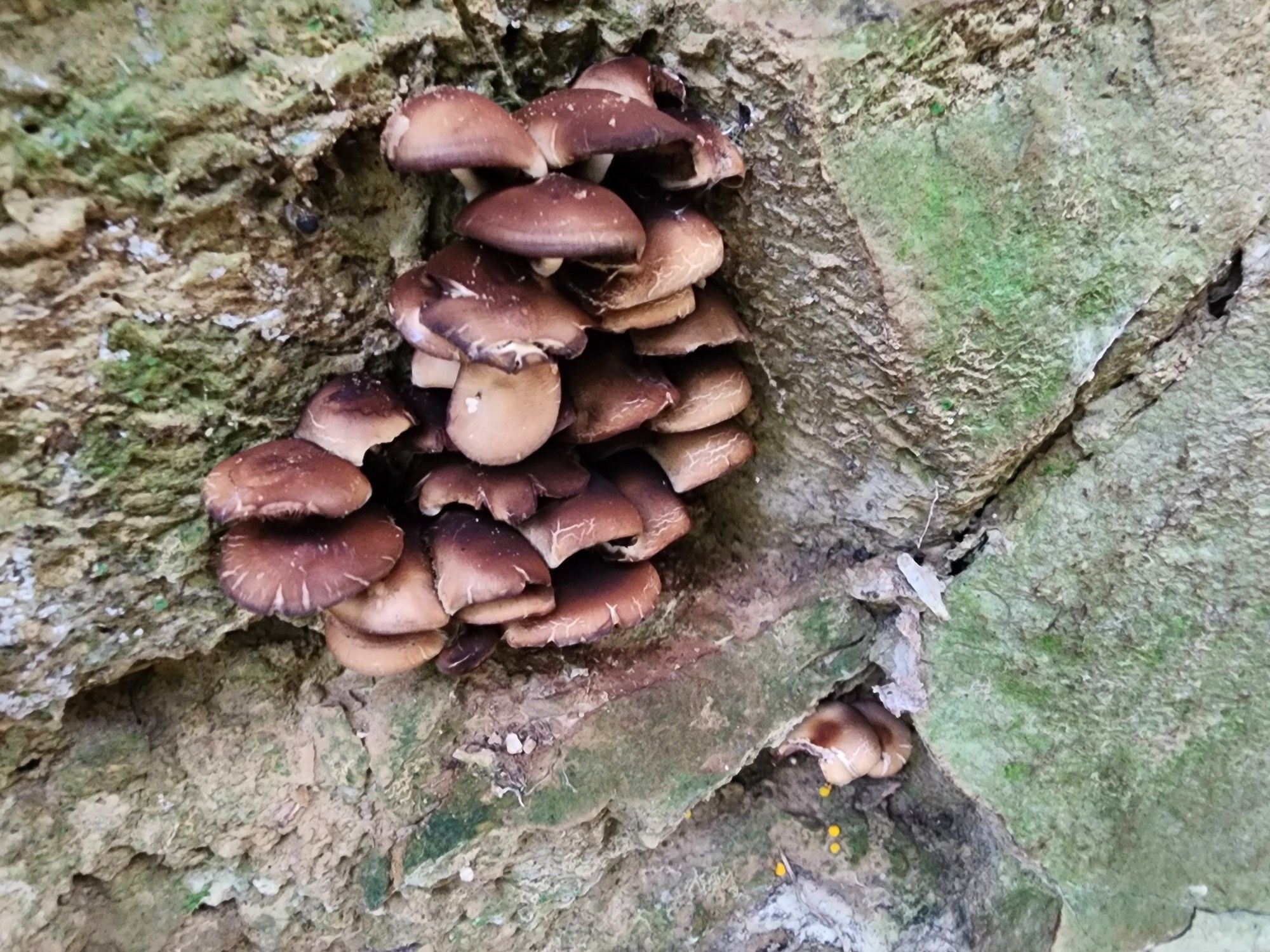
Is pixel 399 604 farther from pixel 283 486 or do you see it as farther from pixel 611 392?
pixel 611 392

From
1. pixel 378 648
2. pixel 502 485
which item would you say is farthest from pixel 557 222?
pixel 378 648

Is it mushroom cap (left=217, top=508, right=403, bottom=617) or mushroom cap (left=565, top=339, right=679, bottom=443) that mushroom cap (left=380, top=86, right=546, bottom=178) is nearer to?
mushroom cap (left=565, top=339, right=679, bottom=443)

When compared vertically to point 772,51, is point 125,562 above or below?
below


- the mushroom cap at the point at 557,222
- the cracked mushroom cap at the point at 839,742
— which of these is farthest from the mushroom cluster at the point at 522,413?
the cracked mushroom cap at the point at 839,742

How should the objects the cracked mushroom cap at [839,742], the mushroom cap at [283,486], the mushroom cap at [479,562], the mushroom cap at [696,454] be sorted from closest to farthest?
1. the mushroom cap at [283,486]
2. the mushroom cap at [479,562]
3. the mushroom cap at [696,454]
4. the cracked mushroom cap at [839,742]

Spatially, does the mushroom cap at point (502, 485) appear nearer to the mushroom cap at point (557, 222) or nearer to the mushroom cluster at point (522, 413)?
the mushroom cluster at point (522, 413)

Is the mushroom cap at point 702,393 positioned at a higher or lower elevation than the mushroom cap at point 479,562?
higher

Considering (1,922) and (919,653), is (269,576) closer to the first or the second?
(1,922)

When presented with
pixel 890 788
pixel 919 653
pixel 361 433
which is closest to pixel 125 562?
pixel 361 433
